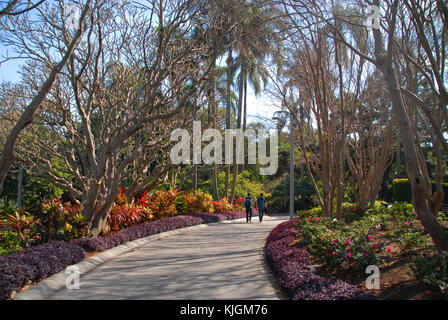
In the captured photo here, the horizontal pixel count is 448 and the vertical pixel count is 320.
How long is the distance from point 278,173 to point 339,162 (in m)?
28.3

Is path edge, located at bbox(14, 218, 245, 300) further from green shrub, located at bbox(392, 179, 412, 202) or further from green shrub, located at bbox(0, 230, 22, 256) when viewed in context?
green shrub, located at bbox(392, 179, 412, 202)

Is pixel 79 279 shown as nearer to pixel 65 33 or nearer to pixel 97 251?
pixel 97 251

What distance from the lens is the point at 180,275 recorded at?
7.23 m

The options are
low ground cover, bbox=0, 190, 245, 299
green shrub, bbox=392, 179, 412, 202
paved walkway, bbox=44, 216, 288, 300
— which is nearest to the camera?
paved walkway, bbox=44, 216, 288, 300

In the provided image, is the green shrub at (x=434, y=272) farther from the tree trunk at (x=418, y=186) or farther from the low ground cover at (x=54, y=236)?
the low ground cover at (x=54, y=236)

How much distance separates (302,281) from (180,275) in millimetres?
2528

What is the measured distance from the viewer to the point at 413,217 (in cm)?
1118

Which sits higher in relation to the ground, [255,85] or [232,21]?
[255,85]

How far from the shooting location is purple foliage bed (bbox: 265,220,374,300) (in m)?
5.06

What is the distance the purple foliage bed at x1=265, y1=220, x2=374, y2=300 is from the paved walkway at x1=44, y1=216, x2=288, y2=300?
0.31 meters

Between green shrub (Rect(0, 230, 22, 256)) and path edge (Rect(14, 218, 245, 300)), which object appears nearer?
path edge (Rect(14, 218, 245, 300))

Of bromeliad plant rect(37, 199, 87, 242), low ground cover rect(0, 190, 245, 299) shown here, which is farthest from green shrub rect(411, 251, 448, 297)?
bromeliad plant rect(37, 199, 87, 242)

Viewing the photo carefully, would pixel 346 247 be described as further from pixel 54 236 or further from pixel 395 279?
pixel 54 236
